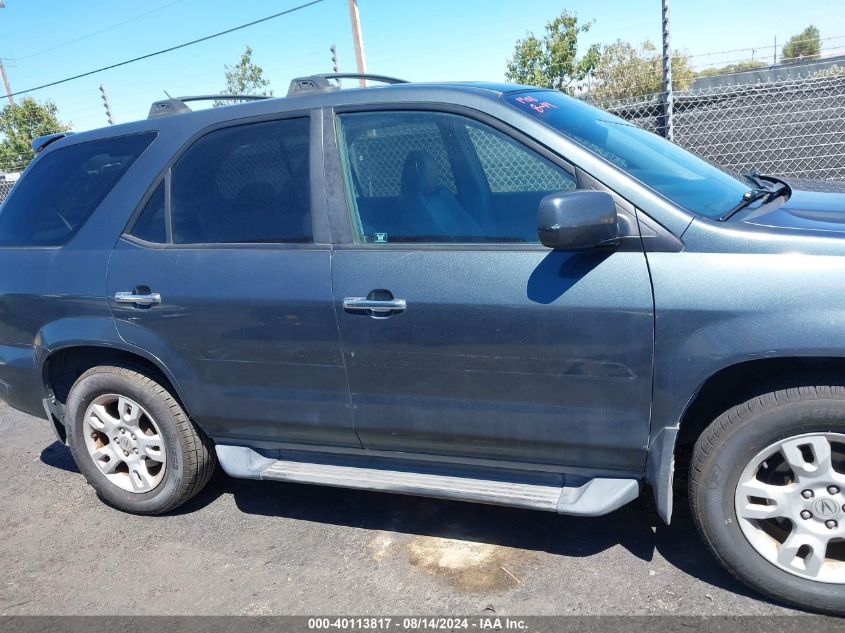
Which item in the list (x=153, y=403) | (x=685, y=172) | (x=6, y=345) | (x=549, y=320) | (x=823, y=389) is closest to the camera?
(x=823, y=389)

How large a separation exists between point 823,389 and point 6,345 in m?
3.82

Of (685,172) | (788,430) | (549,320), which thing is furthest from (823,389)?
(685,172)

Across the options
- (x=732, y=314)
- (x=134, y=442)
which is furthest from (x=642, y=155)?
(x=134, y=442)

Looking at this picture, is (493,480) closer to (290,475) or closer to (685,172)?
(290,475)

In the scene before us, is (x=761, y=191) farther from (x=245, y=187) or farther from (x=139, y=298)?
(x=139, y=298)

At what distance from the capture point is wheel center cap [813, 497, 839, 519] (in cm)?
250

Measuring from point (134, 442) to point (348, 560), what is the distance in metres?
1.30

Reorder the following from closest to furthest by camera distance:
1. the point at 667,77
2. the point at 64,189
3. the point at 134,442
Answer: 1. the point at 134,442
2. the point at 64,189
3. the point at 667,77

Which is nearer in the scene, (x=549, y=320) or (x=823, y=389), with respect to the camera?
(x=823, y=389)

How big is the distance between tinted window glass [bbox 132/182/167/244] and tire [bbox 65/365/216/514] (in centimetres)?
67

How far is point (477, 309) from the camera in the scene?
8.87 feet

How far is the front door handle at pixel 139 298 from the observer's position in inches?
129

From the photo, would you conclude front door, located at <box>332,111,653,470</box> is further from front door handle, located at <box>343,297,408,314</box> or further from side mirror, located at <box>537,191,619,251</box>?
side mirror, located at <box>537,191,619,251</box>

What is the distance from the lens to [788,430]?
2.44 metres
